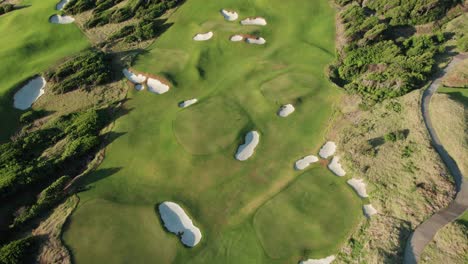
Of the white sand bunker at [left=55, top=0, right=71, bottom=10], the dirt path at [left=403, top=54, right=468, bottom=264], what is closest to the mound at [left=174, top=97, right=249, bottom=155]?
the dirt path at [left=403, top=54, right=468, bottom=264]

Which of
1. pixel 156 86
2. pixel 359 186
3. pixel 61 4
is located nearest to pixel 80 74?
pixel 156 86

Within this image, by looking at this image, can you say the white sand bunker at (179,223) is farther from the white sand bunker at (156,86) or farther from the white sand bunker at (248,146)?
the white sand bunker at (156,86)

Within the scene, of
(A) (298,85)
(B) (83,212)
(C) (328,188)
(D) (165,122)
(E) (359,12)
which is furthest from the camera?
(E) (359,12)

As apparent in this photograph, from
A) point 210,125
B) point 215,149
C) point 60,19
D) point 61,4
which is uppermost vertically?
point 61,4

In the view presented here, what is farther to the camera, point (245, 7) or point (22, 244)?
point (245, 7)

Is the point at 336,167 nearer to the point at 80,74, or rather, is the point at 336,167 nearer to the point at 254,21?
the point at 254,21

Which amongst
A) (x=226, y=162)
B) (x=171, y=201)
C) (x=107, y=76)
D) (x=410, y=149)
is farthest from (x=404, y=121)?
(x=107, y=76)

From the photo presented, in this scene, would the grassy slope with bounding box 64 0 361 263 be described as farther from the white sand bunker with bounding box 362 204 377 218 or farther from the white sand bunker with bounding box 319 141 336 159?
the white sand bunker with bounding box 319 141 336 159

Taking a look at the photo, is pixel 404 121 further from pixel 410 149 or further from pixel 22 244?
pixel 22 244
